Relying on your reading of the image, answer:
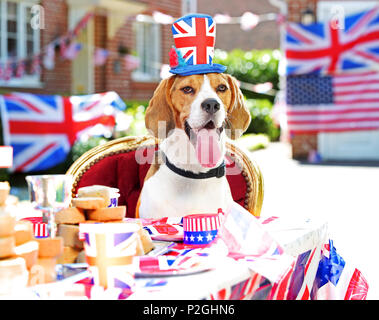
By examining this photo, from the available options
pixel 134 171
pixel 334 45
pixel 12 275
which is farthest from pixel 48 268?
pixel 334 45

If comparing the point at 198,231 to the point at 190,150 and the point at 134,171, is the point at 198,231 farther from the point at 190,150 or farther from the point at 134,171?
→ the point at 134,171

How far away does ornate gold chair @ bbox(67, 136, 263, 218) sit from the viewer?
327 centimetres

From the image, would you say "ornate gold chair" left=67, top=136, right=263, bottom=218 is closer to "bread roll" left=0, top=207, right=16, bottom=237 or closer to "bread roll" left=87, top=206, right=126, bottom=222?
"bread roll" left=87, top=206, right=126, bottom=222

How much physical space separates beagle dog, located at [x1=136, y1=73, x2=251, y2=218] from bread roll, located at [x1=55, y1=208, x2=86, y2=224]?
2.84 feet

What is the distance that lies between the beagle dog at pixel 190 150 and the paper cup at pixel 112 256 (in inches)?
47.4

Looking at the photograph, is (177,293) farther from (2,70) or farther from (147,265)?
(2,70)

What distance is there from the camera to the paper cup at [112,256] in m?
1.45

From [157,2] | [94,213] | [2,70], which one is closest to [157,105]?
[94,213]

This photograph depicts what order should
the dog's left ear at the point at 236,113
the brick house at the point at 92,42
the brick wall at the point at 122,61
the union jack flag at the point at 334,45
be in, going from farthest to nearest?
the brick wall at the point at 122,61 < the union jack flag at the point at 334,45 < the brick house at the point at 92,42 < the dog's left ear at the point at 236,113

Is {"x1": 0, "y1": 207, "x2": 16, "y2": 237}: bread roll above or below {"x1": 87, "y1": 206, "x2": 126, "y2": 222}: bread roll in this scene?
above

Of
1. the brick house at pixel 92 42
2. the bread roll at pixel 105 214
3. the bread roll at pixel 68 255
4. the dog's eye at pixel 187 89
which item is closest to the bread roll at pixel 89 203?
the bread roll at pixel 105 214

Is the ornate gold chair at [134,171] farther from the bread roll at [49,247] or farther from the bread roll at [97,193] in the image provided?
the bread roll at [49,247]

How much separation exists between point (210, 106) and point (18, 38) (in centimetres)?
932

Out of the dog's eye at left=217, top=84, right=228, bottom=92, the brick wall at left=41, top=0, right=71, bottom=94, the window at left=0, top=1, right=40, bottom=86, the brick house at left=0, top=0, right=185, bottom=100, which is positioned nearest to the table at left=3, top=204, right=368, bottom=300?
the dog's eye at left=217, top=84, right=228, bottom=92
